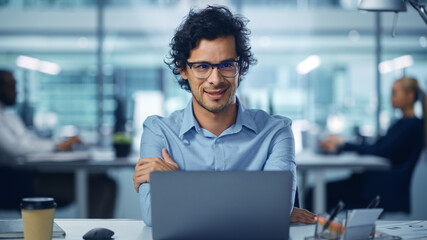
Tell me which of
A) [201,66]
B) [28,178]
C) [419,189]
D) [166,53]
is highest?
[166,53]

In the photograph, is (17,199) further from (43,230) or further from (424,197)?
(424,197)

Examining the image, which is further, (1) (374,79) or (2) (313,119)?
(2) (313,119)

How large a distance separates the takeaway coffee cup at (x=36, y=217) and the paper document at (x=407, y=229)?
0.97 m

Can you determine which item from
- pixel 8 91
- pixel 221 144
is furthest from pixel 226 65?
pixel 8 91

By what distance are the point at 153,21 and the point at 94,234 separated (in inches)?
223


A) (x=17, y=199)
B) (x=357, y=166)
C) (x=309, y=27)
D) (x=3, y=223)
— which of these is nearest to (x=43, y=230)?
(x=3, y=223)

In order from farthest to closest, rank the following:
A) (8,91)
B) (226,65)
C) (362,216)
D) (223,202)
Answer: (8,91), (226,65), (362,216), (223,202)

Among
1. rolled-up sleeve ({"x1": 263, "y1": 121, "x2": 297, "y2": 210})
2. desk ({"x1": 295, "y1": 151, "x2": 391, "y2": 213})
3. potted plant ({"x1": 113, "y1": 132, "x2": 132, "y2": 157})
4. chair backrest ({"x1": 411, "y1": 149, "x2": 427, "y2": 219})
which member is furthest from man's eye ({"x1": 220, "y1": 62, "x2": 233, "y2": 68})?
chair backrest ({"x1": 411, "y1": 149, "x2": 427, "y2": 219})

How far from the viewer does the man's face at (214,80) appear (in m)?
1.80

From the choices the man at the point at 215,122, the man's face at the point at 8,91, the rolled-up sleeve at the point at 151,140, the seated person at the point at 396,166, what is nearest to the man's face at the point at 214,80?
the man at the point at 215,122

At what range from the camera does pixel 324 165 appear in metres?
3.64

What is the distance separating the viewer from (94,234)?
4.45 feet

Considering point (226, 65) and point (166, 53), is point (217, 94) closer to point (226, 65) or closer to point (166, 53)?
point (226, 65)

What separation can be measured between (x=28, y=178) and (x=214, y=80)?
230 cm
